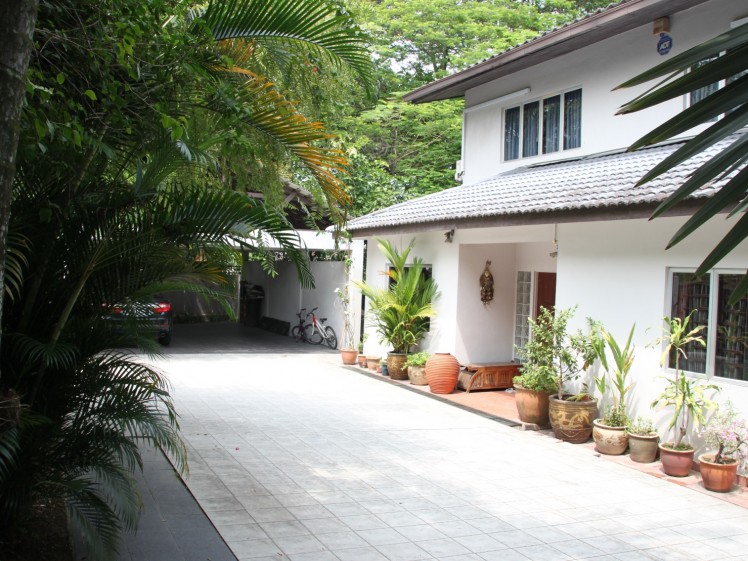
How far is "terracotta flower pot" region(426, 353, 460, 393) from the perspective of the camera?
39.5ft

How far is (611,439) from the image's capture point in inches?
329

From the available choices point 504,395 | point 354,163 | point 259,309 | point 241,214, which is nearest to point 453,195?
point 504,395

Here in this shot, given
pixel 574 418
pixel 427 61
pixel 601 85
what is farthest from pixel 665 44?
pixel 427 61

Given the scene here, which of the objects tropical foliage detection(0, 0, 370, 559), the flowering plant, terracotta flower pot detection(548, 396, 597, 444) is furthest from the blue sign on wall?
tropical foliage detection(0, 0, 370, 559)

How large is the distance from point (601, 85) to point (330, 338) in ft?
32.5

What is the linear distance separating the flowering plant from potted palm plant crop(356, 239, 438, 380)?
6180mm

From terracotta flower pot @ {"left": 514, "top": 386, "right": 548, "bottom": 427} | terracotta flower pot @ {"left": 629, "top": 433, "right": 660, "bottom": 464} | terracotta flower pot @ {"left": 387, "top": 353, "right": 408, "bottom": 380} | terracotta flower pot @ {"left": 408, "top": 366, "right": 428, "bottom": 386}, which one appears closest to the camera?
terracotta flower pot @ {"left": 629, "top": 433, "right": 660, "bottom": 464}

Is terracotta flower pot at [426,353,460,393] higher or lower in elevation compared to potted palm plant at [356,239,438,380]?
lower

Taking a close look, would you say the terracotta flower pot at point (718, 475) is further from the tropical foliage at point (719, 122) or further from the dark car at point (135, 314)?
the tropical foliage at point (719, 122)

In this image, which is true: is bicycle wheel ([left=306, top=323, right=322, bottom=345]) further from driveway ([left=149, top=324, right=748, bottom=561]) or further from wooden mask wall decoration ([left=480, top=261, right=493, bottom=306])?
driveway ([left=149, top=324, right=748, bottom=561])

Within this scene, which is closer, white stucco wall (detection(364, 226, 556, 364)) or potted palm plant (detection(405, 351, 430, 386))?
white stucco wall (detection(364, 226, 556, 364))

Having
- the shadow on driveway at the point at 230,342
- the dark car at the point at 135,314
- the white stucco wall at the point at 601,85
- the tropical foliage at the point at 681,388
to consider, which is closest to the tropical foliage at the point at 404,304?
the white stucco wall at the point at 601,85

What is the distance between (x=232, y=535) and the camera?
5434 millimetres

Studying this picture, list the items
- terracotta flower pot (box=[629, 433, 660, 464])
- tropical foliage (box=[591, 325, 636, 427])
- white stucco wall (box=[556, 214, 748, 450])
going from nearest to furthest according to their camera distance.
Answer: white stucco wall (box=[556, 214, 748, 450]) → terracotta flower pot (box=[629, 433, 660, 464]) → tropical foliage (box=[591, 325, 636, 427])
